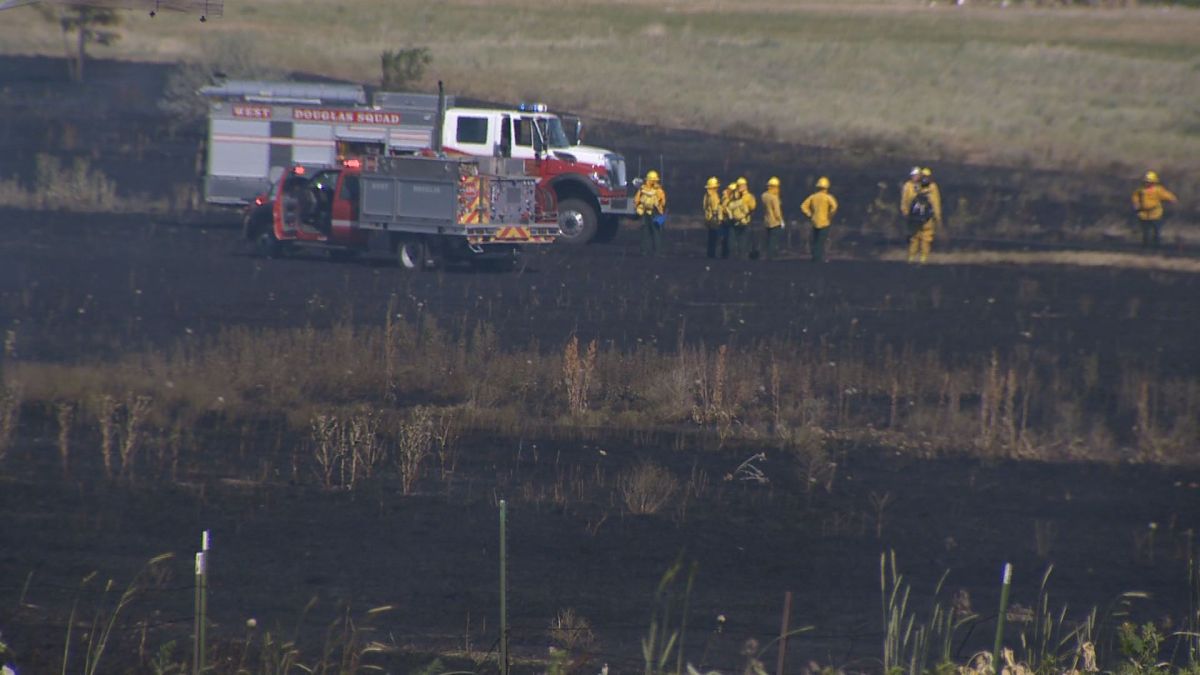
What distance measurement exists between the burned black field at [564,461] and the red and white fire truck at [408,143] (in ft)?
18.3

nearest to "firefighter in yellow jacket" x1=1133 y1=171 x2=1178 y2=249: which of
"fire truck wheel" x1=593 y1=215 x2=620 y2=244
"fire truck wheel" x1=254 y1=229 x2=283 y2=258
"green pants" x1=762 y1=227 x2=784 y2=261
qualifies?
"green pants" x1=762 y1=227 x2=784 y2=261

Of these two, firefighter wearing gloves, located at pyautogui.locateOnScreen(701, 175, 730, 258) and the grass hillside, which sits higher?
the grass hillside

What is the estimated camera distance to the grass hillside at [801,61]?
47156 millimetres

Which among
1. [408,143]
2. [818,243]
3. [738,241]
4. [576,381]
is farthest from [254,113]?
[576,381]

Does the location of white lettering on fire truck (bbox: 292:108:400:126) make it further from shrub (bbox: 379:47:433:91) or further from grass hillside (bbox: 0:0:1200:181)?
grass hillside (bbox: 0:0:1200:181)

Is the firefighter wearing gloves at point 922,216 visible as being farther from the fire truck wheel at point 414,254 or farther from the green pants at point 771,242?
the fire truck wheel at point 414,254

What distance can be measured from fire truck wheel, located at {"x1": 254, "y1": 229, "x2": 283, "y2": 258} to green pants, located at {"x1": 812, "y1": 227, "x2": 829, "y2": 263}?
8556 millimetres

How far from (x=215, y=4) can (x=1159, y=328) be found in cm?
1238

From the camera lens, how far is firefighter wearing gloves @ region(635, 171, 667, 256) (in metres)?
24.9

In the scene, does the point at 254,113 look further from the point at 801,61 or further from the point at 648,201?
the point at 801,61

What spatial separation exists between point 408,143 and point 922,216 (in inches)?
356

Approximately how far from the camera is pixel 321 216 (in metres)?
22.4

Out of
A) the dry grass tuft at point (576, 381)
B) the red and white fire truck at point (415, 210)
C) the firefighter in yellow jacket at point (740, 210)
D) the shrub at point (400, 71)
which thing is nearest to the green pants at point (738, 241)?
the firefighter in yellow jacket at point (740, 210)

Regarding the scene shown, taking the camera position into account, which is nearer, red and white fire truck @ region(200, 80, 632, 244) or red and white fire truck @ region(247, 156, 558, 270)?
red and white fire truck @ region(247, 156, 558, 270)
